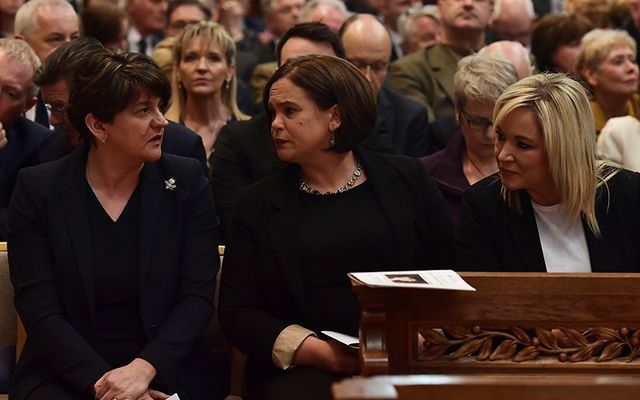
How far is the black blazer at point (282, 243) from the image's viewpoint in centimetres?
412

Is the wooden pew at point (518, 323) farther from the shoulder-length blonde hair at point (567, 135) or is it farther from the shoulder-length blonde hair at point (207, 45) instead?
the shoulder-length blonde hair at point (207, 45)

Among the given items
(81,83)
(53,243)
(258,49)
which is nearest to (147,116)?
(81,83)

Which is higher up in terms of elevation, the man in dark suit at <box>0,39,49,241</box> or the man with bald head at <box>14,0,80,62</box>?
the man with bald head at <box>14,0,80,62</box>

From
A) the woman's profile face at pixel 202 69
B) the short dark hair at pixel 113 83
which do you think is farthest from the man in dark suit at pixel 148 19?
the short dark hair at pixel 113 83

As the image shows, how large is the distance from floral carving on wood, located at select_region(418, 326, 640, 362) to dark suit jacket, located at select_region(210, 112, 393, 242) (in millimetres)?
1671

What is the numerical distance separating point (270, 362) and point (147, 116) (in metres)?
0.93

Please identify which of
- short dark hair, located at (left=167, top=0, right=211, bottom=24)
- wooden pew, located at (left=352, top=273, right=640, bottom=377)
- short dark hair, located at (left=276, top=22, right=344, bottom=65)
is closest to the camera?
wooden pew, located at (left=352, top=273, right=640, bottom=377)

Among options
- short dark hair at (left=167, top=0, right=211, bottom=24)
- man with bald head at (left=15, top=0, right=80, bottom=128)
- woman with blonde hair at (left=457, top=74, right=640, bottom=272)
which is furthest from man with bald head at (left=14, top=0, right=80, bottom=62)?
woman with blonde hair at (left=457, top=74, right=640, bottom=272)

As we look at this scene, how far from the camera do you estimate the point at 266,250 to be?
13.8 ft

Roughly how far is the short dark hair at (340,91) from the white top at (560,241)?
675mm

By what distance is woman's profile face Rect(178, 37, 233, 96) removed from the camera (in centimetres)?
628

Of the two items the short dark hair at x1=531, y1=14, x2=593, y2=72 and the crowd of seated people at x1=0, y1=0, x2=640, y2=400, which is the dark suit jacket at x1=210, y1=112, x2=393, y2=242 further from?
A: the short dark hair at x1=531, y1=14, x2=593, y2=72

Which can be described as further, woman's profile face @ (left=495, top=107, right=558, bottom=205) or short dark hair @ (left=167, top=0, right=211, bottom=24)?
short dark hair @ (left=167, top=0, right=211, bottom=24)

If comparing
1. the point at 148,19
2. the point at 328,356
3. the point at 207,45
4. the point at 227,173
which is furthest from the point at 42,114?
the point at 148,19
